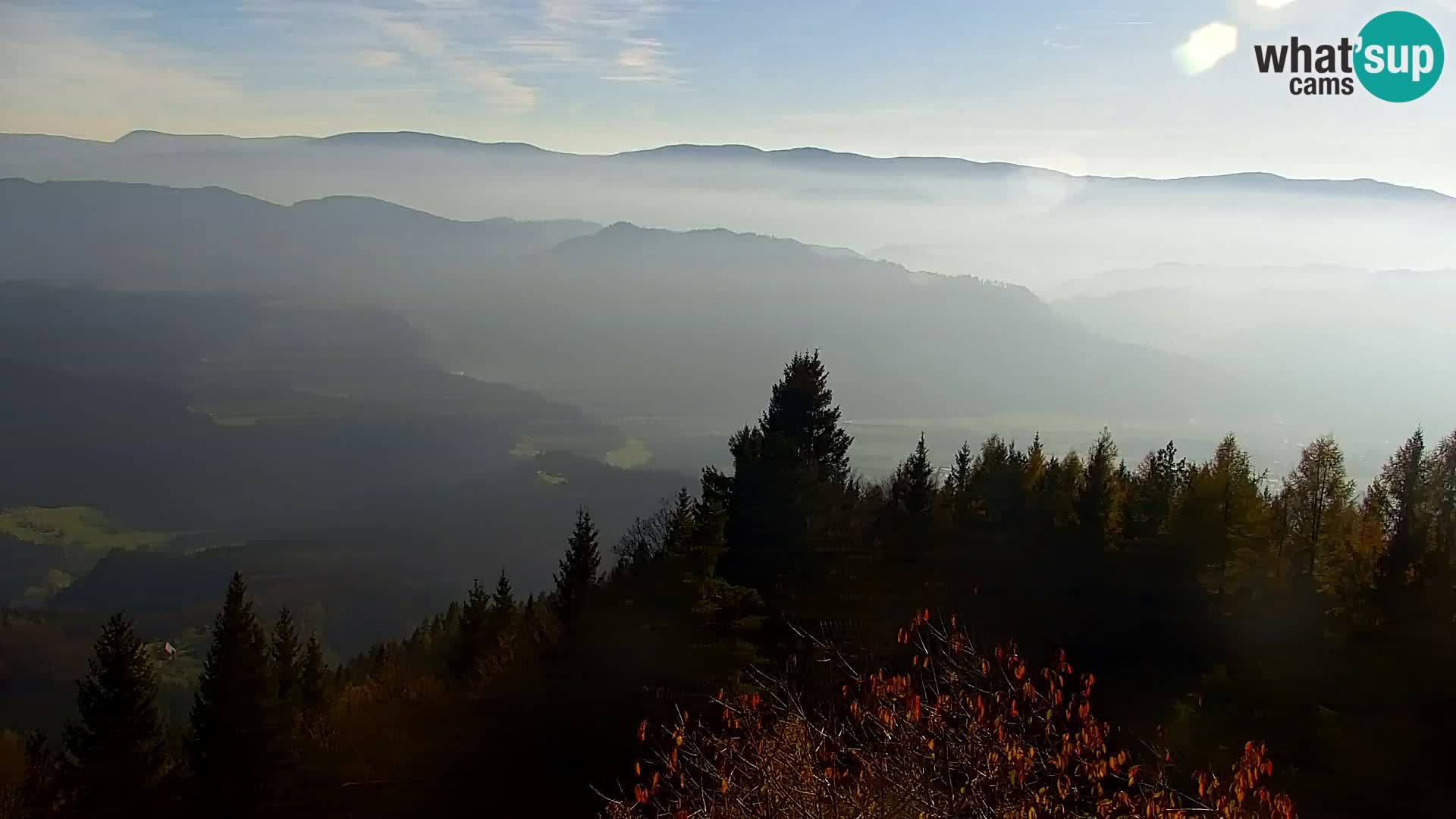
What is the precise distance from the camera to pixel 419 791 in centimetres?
1922

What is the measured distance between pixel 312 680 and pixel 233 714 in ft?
33.7

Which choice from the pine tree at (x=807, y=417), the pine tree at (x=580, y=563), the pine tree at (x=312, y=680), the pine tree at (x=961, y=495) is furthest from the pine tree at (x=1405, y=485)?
the pine tree at (x=312, y=680)

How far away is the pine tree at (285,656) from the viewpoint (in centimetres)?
3284

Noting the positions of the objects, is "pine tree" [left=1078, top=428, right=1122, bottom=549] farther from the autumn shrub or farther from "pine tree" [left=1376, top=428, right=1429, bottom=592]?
the autumn shrub

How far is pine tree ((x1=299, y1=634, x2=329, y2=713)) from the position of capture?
3469 cm

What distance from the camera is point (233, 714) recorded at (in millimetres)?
26250

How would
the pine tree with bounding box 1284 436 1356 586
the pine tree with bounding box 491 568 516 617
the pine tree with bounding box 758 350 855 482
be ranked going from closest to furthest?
the pine tree with bounding box 1284 436 1356 586 < the pine tree with bounding box 758 350 855 482 < the pine tree with bounding box 491 568 516 617

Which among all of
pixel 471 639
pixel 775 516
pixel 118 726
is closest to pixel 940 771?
pixel 775 516

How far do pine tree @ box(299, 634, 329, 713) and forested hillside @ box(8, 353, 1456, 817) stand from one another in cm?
45

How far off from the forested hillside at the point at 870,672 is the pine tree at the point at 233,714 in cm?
7

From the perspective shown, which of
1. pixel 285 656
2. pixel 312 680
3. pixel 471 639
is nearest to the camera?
pixel 471 639

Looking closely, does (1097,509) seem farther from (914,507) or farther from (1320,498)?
(1320,498)

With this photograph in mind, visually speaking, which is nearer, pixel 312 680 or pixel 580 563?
pixel 580 563

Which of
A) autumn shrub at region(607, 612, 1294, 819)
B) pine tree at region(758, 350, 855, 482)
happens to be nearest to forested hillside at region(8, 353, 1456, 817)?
autumn shrub at region(607, 612, 1294, 819)
